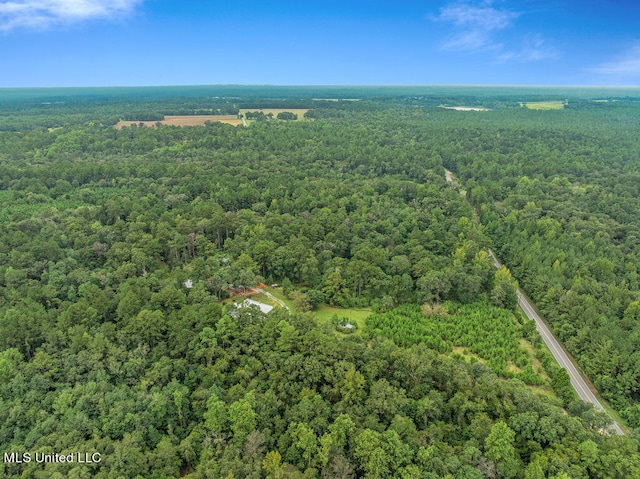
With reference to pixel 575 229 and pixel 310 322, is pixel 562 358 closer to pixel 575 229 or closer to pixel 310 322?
pixel 310 322

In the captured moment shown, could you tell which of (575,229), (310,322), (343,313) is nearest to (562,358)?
(343,313)

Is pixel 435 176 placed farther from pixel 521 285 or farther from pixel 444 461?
pixel 444 461

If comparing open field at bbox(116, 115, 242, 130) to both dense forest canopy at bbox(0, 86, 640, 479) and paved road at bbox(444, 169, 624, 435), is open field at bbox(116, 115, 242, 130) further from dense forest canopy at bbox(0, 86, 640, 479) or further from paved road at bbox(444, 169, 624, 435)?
paved road at bbox(444, 169, 624, 435)

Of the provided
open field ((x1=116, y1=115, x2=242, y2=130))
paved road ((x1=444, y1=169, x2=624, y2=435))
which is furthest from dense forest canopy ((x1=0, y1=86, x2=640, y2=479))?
open field ((x1=116, y1=115, x2=242, y2=130))

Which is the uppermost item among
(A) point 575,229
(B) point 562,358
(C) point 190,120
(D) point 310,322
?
(C) point 190,120

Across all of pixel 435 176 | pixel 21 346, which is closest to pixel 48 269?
pixel 21 346

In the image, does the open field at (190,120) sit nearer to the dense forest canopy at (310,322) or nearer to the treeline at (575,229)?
the dense forest canopy at (310,322)
